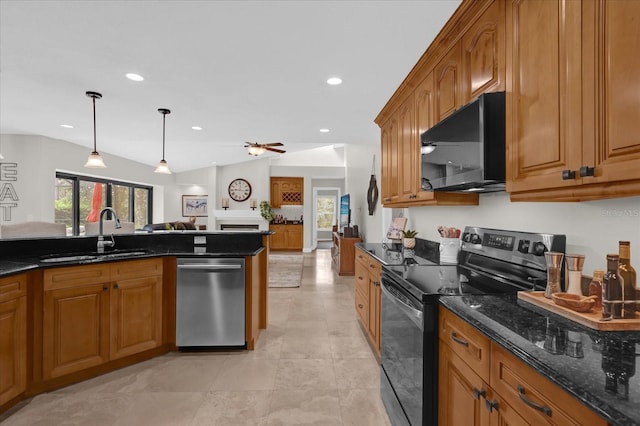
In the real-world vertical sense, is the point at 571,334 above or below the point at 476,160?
below

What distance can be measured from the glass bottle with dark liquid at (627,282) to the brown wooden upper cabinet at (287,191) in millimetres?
9473

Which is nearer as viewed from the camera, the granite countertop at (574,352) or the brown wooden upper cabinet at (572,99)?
the granite countertop at (574,352)

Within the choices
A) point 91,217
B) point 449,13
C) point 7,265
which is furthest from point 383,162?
point 91,217

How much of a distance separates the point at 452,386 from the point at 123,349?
2447 mm

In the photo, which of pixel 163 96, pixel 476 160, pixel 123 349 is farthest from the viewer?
pixel 163 96

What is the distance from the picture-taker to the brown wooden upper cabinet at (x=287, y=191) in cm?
1037

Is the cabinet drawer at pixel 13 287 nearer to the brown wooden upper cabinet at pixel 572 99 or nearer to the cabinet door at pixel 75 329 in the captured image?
the cabinet door at pixel 75 329

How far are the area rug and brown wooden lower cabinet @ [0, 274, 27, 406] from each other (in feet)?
11.4

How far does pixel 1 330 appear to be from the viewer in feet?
6.14

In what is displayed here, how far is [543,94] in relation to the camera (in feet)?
4.08

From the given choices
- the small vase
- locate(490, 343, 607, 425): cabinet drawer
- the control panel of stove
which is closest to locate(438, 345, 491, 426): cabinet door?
locate(490, 343, 607, 425): cabinet drawer

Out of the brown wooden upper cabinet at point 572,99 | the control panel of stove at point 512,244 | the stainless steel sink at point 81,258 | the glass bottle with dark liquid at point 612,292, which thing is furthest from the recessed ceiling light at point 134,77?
the glass bottle with dark liquid at point 612,292

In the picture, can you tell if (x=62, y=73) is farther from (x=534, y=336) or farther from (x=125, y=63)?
(x=534, y=336)

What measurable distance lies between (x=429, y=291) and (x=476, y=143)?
29.7 inches
